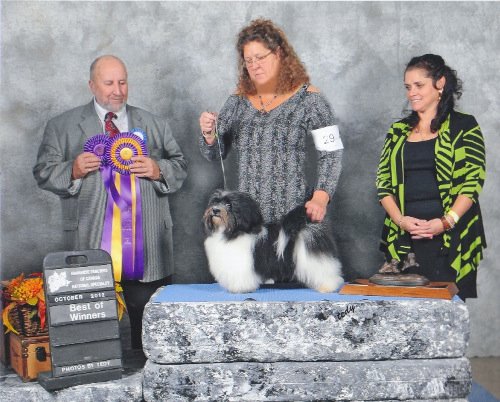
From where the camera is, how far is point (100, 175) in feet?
10.2

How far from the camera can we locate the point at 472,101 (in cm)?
390

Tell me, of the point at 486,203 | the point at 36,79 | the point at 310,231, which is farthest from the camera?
the point at 486,203

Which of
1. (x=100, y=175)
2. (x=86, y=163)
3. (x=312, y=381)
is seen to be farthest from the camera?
(x=100, y=175)

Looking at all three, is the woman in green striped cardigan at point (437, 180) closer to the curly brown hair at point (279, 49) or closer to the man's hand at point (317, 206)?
the man's hand at point (317, 206)

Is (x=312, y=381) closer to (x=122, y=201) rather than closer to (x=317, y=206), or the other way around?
(x=317, y=206)

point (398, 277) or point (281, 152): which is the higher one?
point (281, 152)

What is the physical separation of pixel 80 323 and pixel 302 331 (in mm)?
857

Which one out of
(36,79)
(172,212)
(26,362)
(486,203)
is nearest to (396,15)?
(486,203)

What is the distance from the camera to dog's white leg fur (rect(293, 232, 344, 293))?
8.13ft

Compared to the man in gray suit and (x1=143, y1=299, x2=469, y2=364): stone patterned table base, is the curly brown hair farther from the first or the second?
(x1=143, y1=299, x2=469, y2=364): stone patterned table base

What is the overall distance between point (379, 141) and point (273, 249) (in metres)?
1.66

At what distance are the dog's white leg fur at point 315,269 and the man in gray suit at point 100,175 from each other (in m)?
0.97

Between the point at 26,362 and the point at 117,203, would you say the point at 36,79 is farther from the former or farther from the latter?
the point at 26,362

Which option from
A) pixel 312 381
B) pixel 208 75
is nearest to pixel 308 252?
pixel 312 381
